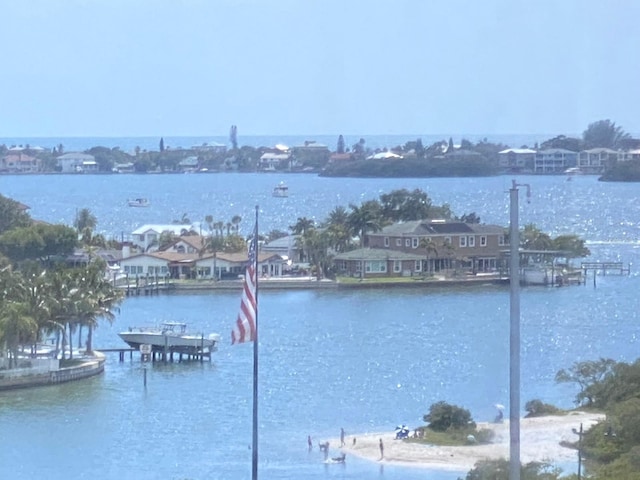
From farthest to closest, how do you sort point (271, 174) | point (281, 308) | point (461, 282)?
1. point (271, 174)
2. point (461, 282)
3. point (281, 308)

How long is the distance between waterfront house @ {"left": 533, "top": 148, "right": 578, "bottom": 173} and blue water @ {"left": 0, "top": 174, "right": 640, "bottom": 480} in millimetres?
12852

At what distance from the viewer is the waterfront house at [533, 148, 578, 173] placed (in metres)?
68.3

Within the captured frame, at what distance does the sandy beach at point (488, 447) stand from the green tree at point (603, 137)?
117 ft

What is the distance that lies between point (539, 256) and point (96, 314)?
72.7 feet

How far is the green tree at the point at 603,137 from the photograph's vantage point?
60.8 m

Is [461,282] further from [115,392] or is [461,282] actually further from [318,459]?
[318,459]

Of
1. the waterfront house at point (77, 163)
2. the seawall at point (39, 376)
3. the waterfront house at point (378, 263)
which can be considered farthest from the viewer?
the waterfront house at point (77, 163)

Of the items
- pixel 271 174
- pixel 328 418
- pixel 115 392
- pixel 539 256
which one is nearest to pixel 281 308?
pixel 539 256

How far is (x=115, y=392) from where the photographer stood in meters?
28.6

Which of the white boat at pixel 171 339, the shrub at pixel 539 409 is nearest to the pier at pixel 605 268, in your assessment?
the white boat at pixel 171 339

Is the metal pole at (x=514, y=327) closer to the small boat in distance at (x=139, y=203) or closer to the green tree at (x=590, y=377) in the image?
the green tree at (x=590, y=377)

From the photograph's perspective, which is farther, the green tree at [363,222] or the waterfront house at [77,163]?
the waterfront house at [77,163]

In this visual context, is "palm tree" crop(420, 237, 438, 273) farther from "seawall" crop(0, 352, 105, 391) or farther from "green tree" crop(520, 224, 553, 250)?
"seawall" crop(0, 352, 105, 391)

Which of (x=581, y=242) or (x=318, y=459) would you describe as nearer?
(x=318, y=459)
